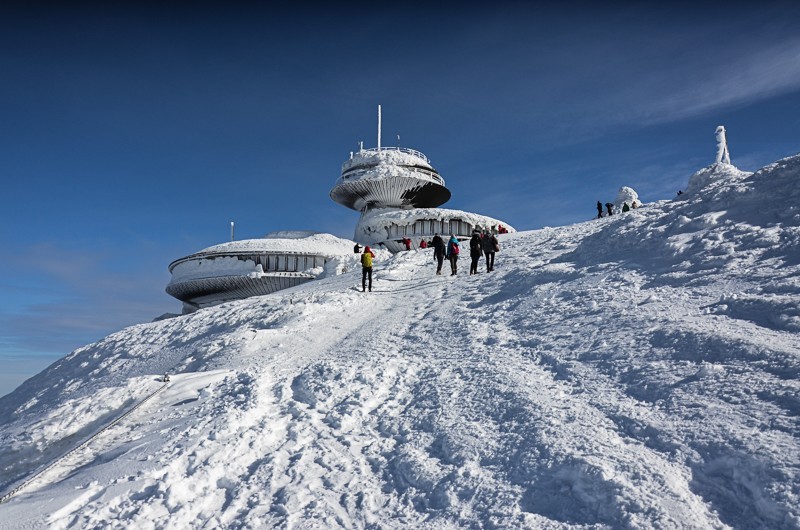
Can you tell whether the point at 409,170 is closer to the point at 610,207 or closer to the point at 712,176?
the point at 610,207

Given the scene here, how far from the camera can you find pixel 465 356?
8.92 m

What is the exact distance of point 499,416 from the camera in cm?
649

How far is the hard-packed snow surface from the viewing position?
4.93m

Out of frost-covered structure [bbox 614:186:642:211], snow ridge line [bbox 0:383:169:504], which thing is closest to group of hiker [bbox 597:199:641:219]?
frost-covered structure [bbox 614:186:642:211]

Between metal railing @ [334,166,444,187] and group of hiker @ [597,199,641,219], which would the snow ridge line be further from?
metal railing @ [334,166,444,187]

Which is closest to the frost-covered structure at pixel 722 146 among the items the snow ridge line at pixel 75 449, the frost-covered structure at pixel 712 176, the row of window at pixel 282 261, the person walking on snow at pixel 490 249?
the frost-covered structure at pixel 712 176

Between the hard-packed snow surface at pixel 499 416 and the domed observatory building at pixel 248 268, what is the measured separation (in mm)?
21675

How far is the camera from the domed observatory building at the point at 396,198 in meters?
35.2

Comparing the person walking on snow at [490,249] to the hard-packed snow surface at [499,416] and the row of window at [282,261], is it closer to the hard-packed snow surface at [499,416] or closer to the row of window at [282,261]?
the hard-packed snow surface at [499,416]

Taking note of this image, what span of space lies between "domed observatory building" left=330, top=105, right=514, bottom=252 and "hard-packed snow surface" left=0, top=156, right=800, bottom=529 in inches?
905

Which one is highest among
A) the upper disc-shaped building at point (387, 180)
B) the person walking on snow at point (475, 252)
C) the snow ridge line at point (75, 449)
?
the upper disc-shaped building at point (387, 180)

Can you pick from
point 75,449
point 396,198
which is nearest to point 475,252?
point 75,449

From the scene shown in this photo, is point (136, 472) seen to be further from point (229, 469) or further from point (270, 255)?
point (270, 255)

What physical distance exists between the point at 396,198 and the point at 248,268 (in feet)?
44.8
